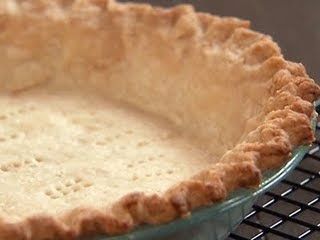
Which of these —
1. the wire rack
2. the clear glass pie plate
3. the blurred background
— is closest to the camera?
A: the clear glass pie plate

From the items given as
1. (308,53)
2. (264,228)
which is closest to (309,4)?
(308,53)

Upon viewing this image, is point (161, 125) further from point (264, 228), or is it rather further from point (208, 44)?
point (264, 228)

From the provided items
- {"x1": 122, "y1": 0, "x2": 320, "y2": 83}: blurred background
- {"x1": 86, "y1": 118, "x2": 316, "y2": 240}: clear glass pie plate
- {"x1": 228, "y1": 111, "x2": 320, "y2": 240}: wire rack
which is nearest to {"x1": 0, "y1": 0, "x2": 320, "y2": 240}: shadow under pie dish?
{"x1": 86, "y1": 118, "x2": 316, "y2": 240}: clear glass pie plate

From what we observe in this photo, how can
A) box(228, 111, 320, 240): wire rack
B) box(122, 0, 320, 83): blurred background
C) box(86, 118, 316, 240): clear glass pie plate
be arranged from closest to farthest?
box(86, 118, 316, 240): clear glass pie plate → box(228, 111, 320, 240): wire rack → box(122, 0, 320, 83): blurred background

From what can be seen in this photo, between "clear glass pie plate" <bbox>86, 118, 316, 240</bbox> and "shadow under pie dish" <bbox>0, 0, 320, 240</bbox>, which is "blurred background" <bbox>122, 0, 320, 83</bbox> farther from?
"clear glass pie plate" <bbox>86, 118, 316, 240</bbox>

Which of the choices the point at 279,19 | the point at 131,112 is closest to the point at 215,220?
the point at 131,112

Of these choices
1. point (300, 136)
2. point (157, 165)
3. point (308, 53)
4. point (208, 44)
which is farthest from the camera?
point (308, 53)

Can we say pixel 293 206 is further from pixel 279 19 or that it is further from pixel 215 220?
pixel 279 19
